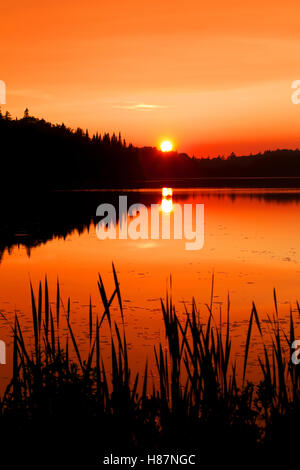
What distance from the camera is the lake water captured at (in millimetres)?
13867

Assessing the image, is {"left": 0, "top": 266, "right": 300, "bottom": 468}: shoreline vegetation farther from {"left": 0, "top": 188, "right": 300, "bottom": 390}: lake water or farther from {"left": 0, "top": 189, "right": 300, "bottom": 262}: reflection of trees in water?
{"left": 0, "top": 189, "right": 300, "bottom": 262}: reflection of trees in water

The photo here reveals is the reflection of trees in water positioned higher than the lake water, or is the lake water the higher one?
the reflection of trees in water

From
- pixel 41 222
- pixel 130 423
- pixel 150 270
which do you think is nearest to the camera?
pixel 130 423

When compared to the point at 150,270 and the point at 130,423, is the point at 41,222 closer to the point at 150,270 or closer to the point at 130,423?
the point at 150,270

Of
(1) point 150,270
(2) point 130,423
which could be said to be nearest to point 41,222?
(1) point 150,270

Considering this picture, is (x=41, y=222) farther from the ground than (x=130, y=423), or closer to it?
farther from the ground

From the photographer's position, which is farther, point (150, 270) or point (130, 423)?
point (150, 270)

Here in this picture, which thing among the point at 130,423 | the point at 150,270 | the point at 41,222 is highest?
the point at 41,222

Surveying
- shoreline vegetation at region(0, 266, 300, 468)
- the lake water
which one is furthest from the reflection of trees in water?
shoreline vegetation at region(0, 266, 300, 468)

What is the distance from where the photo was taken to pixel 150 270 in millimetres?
21500

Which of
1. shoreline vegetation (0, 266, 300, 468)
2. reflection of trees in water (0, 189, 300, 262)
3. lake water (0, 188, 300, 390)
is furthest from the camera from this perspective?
reflection of trees in water (0, 189, 300, 262)

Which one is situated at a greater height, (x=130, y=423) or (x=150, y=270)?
(x=130, y=423)

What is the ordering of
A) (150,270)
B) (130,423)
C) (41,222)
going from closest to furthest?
(130,423)
(150,270)
(41,222)

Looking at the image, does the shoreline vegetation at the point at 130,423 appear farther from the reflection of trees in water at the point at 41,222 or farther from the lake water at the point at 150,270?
the reflection of trees in water at the point at 41,222
